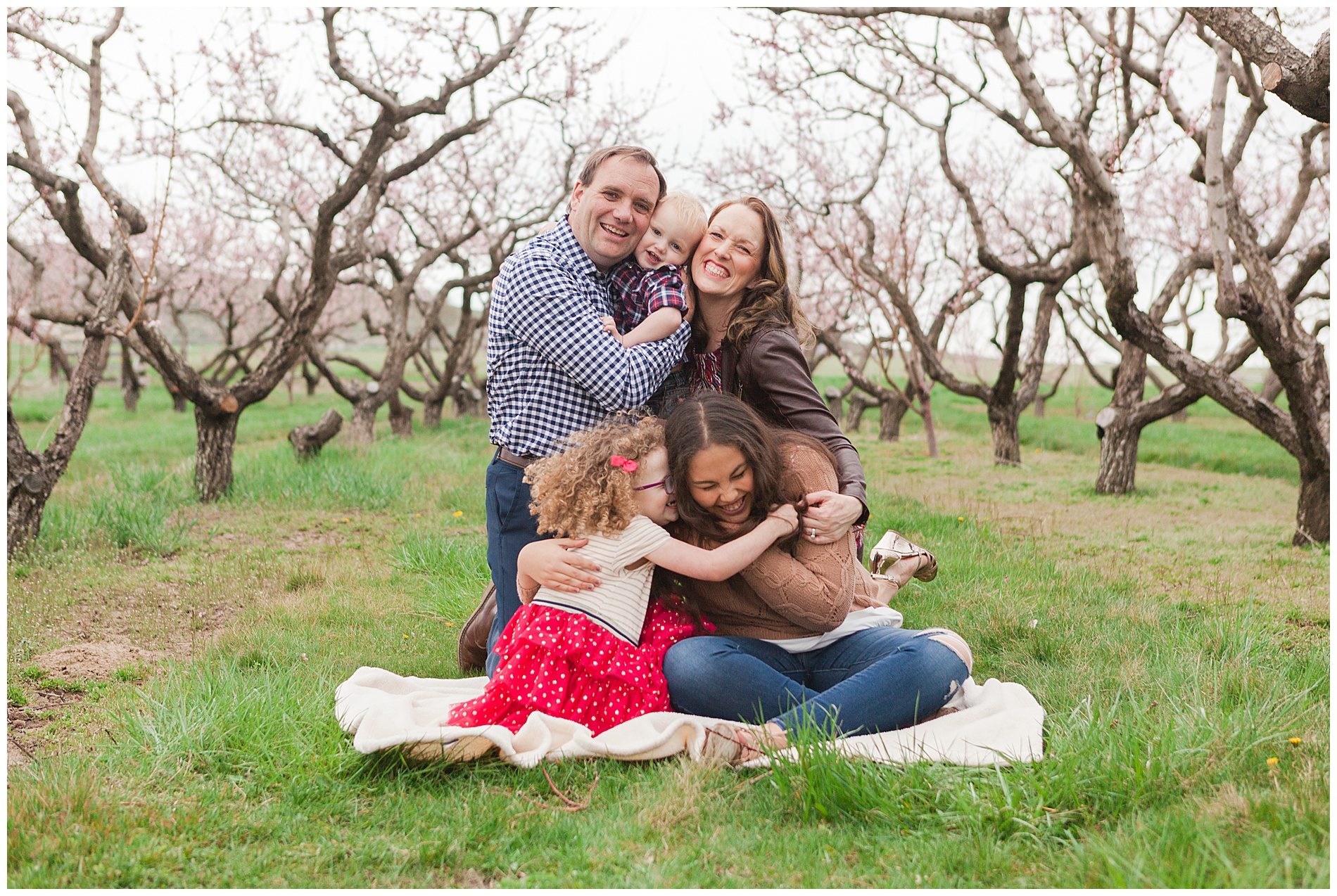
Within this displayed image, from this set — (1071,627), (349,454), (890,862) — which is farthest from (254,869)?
(349,454)

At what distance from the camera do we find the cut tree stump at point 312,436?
8977mm

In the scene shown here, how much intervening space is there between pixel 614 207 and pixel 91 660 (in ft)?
9.15

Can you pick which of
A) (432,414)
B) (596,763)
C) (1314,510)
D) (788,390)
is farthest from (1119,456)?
(432,414)

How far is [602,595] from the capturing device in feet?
9.18

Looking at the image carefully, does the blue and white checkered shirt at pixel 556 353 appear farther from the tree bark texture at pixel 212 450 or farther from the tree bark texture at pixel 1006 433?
the tree bark texture at pixel 1006 433

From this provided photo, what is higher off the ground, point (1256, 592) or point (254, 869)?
point (1256, 592)

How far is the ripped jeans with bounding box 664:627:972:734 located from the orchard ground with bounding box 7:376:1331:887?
254 mm

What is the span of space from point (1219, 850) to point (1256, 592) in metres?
3.45

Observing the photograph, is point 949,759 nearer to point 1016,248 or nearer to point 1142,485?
point 1142,485

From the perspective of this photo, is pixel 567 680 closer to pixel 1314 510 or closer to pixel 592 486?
pixel 592 486

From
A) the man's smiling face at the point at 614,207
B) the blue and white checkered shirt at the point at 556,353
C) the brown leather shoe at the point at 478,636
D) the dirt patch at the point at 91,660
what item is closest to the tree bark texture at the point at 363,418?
the dirt patch at the point at 91,660

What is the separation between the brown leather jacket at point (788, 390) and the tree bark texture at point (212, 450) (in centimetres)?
537

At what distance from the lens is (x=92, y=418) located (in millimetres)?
16359

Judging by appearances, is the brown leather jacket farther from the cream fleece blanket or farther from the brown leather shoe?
the brown leather shoe
